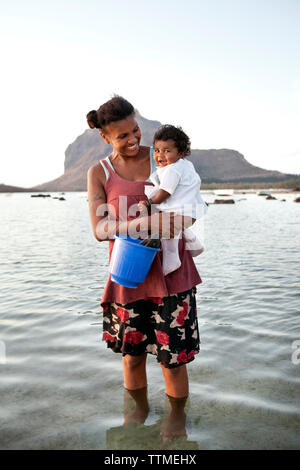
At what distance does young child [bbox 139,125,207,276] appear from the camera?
8.14 ft

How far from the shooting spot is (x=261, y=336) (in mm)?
4449

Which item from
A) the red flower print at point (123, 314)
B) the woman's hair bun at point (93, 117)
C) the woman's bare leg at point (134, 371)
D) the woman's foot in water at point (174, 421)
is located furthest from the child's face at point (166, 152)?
the woman's foot in water at point (174, 421)

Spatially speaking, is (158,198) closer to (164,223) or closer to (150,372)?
(164,223)

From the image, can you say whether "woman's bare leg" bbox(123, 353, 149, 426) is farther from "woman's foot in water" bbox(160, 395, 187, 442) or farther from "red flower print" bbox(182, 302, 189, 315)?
"red flower print" bbox(182, 302, 189, 315)

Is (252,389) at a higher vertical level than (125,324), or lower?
lower

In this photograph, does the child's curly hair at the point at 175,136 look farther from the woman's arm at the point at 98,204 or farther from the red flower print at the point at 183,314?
the red flower print at the point at 183,314

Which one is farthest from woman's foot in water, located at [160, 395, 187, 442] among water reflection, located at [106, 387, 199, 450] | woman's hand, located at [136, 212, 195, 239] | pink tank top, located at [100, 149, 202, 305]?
woman's hand, located at [136, 212, 195, 239]

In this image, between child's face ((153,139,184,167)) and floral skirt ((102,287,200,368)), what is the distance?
0.79 meters

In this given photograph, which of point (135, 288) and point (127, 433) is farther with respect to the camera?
point (127, 433)

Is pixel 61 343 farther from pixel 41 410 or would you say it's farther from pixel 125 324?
pixel 125 324

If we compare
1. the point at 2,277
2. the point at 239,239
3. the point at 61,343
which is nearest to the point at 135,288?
the point at 61,343

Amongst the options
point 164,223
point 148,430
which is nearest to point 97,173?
point 164,223

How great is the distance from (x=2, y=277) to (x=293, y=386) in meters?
5.96
